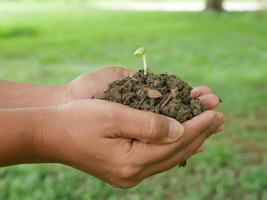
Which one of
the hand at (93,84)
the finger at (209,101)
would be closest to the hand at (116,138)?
the finger at (209,101)

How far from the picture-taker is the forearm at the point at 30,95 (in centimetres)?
302

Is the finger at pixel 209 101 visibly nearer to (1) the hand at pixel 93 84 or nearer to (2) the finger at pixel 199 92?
(2) the finger at pixel 199 92

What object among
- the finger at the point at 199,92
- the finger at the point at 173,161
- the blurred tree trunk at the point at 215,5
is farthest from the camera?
the blurred tree trunk at the point at 215,5

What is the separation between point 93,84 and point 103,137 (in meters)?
0.71

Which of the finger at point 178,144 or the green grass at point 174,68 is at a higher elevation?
the finger at point 178,144

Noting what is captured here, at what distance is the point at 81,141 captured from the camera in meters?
2.37

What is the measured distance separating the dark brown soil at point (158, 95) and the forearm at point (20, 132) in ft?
1.28

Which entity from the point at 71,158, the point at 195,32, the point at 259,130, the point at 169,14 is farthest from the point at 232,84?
the point at 169,14

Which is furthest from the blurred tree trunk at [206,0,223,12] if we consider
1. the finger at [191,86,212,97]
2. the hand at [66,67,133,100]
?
the finger at [191,86,212,97]

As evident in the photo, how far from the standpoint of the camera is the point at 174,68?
8289 millimetres

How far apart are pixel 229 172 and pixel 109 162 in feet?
6.68

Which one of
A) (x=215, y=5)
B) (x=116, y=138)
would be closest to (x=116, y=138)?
(x=116, y=138)

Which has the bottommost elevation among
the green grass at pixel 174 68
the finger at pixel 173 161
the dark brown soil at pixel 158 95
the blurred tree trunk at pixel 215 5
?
the green grass at pixel 174 68

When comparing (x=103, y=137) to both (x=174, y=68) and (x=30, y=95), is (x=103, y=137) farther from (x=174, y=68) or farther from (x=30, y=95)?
(x=174, y=68)
